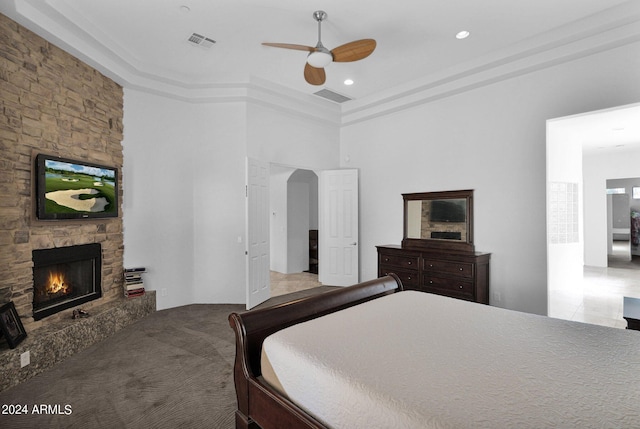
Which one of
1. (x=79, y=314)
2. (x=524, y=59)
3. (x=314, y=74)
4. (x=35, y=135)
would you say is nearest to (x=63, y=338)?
(x=79, y=314)

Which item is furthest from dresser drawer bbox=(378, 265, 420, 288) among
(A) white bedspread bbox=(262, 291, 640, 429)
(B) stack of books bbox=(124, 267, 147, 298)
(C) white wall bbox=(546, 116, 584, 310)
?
(B) stack of books bbox=(124, 267, 147, 298)

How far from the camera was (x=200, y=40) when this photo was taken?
3.70 meters

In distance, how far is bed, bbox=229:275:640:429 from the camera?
1140 millimetres

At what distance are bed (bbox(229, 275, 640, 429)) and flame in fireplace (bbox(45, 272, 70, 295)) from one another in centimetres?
268

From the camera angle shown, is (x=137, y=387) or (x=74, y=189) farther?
(x=74, y=189)

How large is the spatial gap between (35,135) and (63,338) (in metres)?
1.98

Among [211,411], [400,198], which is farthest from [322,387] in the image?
[400,198]

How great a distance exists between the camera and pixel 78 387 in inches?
102

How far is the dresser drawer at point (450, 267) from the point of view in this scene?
4.06 metres

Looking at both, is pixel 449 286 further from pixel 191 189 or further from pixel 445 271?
pixel 191 189

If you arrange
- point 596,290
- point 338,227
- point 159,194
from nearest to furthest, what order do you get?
point 159,194, point 596,290, point 338,227

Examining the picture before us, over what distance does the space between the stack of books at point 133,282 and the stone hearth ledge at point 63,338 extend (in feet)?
0.30

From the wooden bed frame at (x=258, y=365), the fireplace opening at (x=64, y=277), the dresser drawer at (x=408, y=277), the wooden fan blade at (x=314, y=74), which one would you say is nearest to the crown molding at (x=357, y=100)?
the wooden fan blade at (x=314, y=74)

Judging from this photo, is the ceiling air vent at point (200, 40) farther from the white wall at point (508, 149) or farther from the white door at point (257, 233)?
the white wall at point (508, 149)
